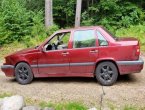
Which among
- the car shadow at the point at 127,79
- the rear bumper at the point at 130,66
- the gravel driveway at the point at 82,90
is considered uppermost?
the rear bumper at the point at 130,66

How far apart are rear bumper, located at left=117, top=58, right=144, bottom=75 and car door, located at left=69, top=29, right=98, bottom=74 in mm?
775

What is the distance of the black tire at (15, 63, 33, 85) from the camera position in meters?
9.88

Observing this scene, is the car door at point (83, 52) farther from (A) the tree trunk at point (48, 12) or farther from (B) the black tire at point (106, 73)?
(A) the tree trunk at point (48, 12)

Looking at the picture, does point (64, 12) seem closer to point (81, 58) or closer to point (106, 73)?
point (81, 58)

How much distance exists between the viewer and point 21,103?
7.86m

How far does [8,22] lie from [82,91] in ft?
29.7

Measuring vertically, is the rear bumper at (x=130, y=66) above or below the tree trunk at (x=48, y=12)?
below

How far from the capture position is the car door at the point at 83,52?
917cm

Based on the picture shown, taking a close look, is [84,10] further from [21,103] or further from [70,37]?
[21,103]

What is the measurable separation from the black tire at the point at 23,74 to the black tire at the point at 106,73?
2191 mm

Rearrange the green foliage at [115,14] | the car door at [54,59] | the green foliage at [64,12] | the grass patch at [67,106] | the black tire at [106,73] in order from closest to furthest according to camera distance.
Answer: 1. the grass patch at [67,106]
2. the black tire at [106,73]
3. the car door at [54,59]
4. the green foliage at [115,14]
5. the green foliage at [64,12]

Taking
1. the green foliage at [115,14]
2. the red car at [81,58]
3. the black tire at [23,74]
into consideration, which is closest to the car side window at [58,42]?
the red car at [81,58]

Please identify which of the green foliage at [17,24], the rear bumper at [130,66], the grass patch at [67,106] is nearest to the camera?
the grass patch at [67,106]

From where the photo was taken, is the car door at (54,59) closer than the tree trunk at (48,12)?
Yes
